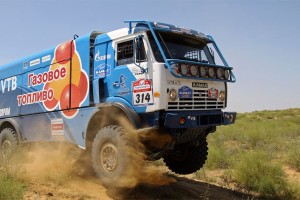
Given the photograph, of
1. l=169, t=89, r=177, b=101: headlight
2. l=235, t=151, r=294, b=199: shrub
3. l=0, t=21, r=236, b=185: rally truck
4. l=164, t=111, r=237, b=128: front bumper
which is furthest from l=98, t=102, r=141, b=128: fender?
l=235, t=151, r=294, b=199: shrub

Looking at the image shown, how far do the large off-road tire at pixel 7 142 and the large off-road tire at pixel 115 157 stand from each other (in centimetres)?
402

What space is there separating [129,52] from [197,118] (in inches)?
74.3

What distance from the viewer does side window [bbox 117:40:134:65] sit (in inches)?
271

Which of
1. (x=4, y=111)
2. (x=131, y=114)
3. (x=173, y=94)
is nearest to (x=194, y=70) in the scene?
(x=173, y=94)

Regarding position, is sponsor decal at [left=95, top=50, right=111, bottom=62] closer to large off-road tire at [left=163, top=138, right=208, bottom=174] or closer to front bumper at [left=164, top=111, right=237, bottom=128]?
front bumper at [left=164, top=111, right=237, bottom=128]

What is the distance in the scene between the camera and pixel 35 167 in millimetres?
8516

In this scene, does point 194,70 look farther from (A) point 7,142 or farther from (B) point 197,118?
(A) point 7,142

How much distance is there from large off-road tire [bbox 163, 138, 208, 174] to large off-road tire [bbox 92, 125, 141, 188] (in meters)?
1.72

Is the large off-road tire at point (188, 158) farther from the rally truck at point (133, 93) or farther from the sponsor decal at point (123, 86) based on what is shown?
the sponsor decal at point (123, 86)

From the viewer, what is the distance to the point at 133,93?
665cm

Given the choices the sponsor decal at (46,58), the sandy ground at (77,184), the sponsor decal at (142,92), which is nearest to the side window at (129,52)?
the sponsor decal at (142,92)

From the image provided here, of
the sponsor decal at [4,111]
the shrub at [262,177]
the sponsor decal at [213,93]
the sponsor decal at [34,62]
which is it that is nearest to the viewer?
the sponsor decal at [213,93]

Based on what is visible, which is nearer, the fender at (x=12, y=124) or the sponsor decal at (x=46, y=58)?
the sponsor decal at (x=46, y=58)

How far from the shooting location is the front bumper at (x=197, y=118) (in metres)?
6.19
